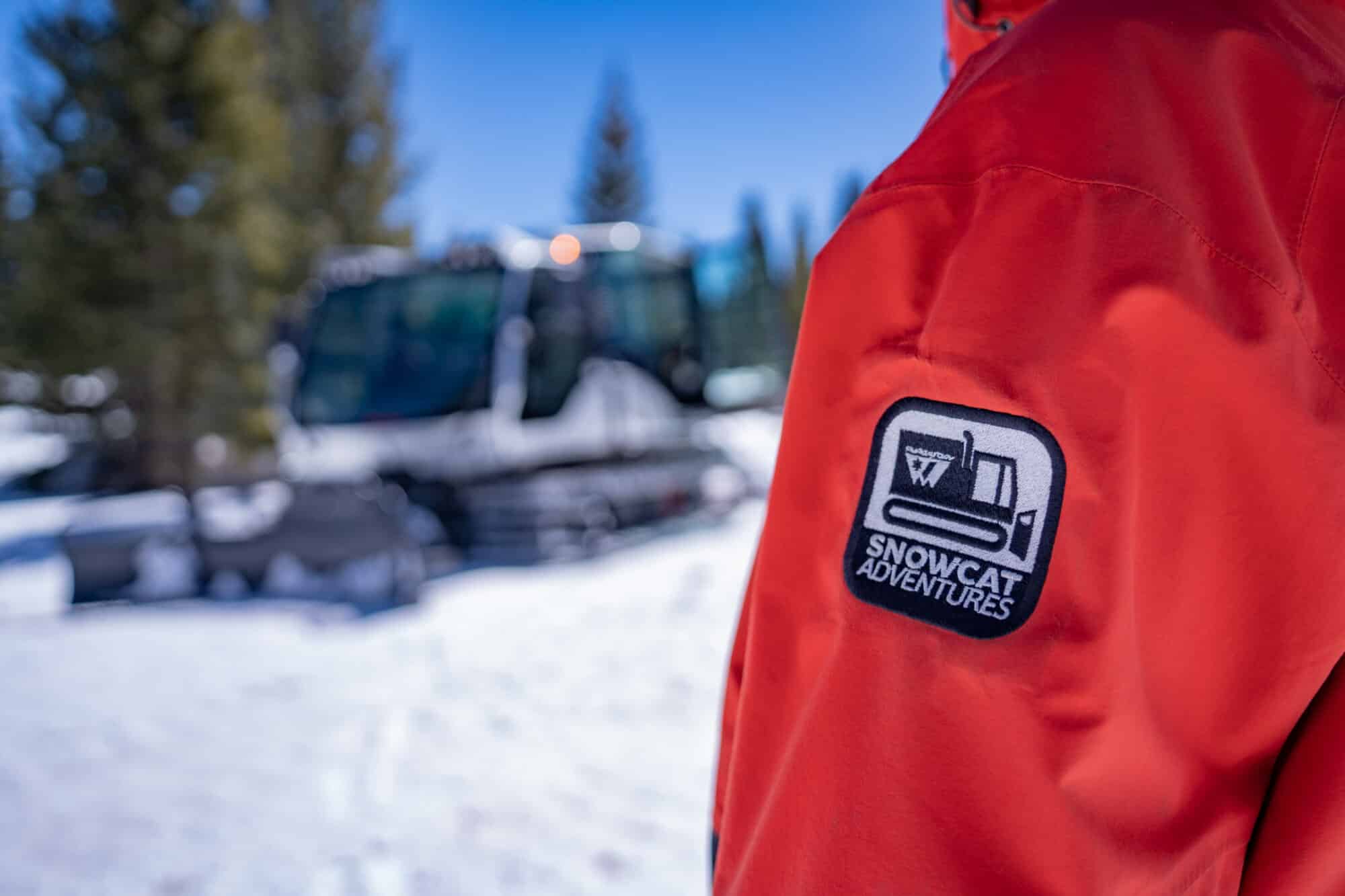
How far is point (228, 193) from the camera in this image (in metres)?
15.4

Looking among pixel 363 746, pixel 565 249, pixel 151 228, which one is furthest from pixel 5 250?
pixel 363 746

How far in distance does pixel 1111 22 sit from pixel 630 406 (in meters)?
8.62

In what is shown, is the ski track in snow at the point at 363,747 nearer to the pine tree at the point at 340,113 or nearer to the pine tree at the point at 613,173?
the pine tree at the point at 340,113

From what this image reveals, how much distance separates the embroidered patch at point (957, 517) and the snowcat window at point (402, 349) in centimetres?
758

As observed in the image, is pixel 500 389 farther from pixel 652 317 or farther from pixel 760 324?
pixel 760 324

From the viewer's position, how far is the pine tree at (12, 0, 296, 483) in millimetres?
14180

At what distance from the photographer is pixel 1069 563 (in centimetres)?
54

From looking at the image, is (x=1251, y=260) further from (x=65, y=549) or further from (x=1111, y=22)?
(x=65, y=549)

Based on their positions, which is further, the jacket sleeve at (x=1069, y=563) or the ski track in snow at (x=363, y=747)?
the ski track in snow at (x=363, y=747)

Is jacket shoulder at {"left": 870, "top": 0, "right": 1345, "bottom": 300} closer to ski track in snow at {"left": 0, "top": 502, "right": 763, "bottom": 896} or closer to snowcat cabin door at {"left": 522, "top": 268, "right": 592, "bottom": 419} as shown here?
ski track in snow at {"left": 0, "top": 502, "right": 763, "bottom": 896}

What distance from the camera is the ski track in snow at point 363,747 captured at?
9.28 ft

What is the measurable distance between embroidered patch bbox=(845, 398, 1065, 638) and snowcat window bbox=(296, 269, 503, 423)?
7.58 m

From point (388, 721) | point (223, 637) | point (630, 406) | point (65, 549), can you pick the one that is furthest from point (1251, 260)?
point (630, 406)

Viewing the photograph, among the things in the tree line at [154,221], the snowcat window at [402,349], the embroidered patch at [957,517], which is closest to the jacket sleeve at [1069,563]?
the embroidered patch at [957,517]
